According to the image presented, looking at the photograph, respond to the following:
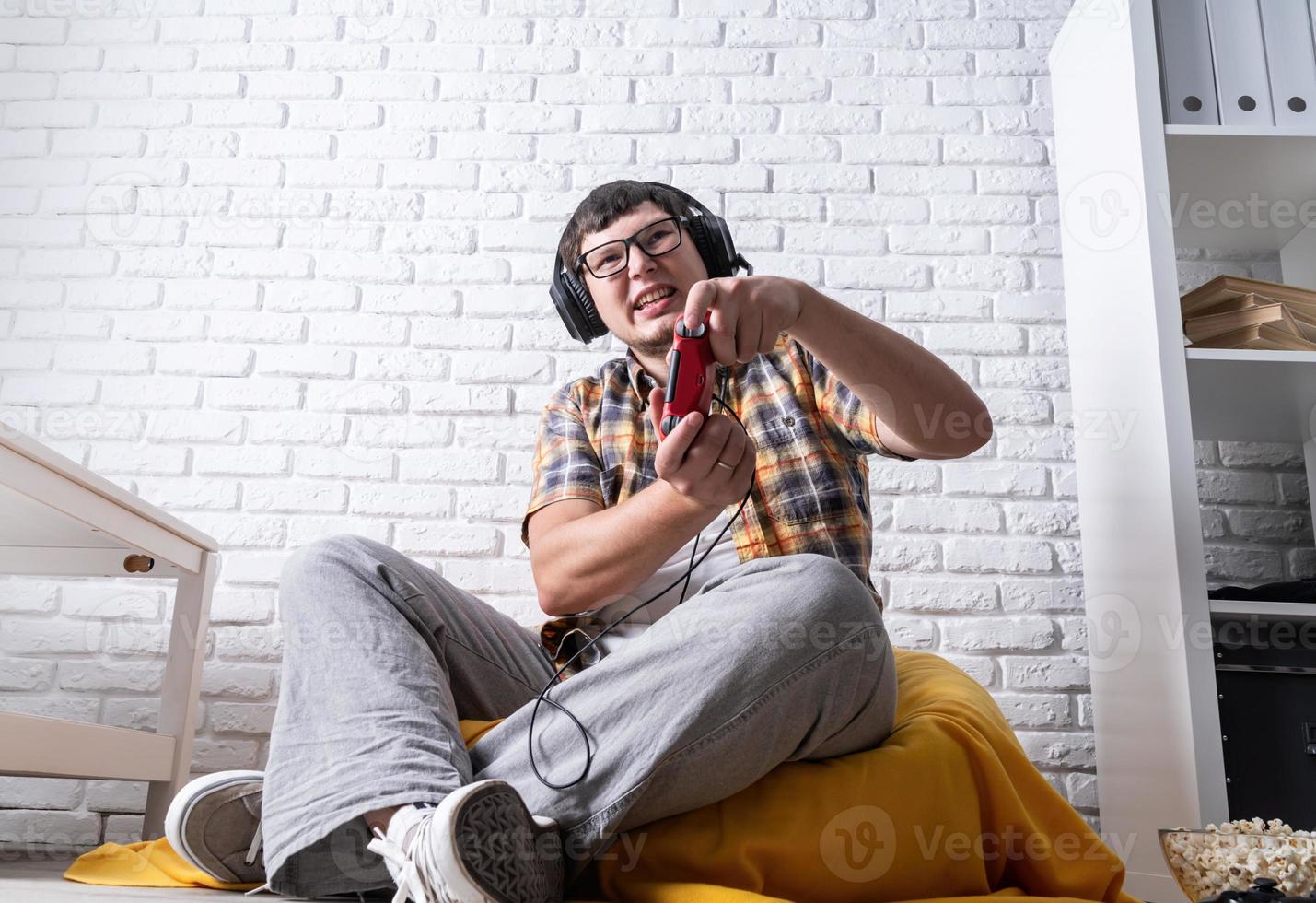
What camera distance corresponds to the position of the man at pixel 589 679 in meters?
0.93

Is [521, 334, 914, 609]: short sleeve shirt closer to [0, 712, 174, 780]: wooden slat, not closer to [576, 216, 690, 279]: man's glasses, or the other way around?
[576, 216, 690, 279]: man's glasses

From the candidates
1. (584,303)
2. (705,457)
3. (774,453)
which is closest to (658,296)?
(584,303)

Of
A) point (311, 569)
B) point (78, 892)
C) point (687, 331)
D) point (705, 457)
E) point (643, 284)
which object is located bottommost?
point (78, 892)

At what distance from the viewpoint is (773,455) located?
1444 mm

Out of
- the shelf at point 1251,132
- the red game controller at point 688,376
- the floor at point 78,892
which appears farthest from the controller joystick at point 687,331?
the shelf at point 1251,132

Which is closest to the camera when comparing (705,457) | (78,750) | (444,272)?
(705,457)

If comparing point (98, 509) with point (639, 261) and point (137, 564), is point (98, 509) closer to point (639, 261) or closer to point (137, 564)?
point (137, 564)

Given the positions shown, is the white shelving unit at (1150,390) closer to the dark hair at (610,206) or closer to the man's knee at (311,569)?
the dark hair at (610,206)

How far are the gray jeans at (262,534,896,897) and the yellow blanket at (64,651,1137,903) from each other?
0.09 ft

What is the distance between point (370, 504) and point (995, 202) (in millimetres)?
1335

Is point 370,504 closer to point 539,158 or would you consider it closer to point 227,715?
point 227,715

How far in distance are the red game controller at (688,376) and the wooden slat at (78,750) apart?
837 mm

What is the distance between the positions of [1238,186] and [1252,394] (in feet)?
1.26

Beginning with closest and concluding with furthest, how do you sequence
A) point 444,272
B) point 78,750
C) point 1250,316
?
point 78,750, point 1250,316, point 444,272
